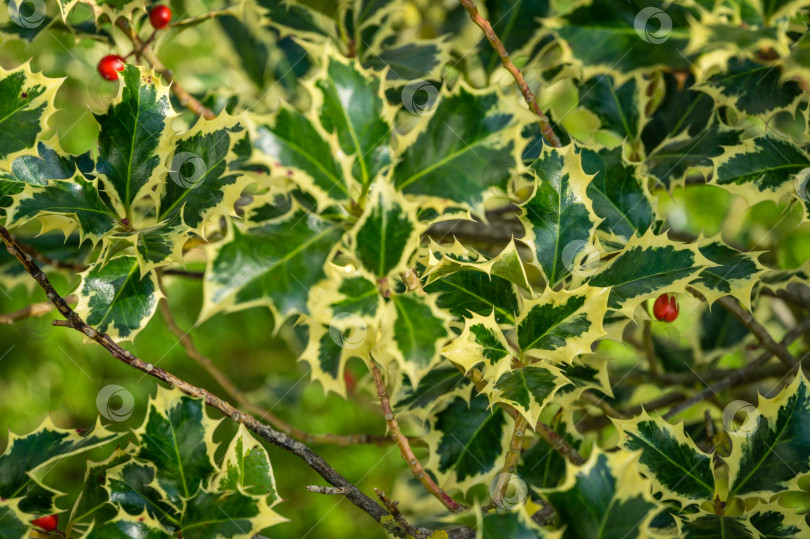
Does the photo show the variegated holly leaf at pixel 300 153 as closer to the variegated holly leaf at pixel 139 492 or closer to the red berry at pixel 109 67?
the variegated holly leaf at pixel 139 492

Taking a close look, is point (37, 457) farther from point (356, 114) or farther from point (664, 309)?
point (664, 309)

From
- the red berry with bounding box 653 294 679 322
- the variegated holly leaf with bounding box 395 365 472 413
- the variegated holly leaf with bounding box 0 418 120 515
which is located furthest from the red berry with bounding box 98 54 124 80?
the red berry with bounding box 653 294 679 322

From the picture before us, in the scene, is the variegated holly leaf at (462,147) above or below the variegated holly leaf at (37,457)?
above

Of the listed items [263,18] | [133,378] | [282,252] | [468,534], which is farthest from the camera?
[133,378]

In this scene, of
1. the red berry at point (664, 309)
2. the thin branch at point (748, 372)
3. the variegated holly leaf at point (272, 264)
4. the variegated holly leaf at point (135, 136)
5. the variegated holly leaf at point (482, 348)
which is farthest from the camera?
the thin branch at point (748, 372)

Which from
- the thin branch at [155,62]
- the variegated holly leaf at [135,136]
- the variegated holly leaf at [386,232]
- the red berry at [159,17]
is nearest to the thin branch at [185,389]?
the variegated holly leaf at [135,136]

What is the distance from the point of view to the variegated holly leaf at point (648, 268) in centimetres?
81

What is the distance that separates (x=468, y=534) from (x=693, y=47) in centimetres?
78

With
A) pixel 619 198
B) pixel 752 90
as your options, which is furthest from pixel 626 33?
pixel 619 198

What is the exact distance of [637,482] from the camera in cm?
64

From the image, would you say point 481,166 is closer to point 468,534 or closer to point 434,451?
point 468,534

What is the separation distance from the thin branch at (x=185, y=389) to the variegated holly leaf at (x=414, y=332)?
213 mm

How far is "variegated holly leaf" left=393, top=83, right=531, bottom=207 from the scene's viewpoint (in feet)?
2.23

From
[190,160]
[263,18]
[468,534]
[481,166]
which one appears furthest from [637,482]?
[263,18]
